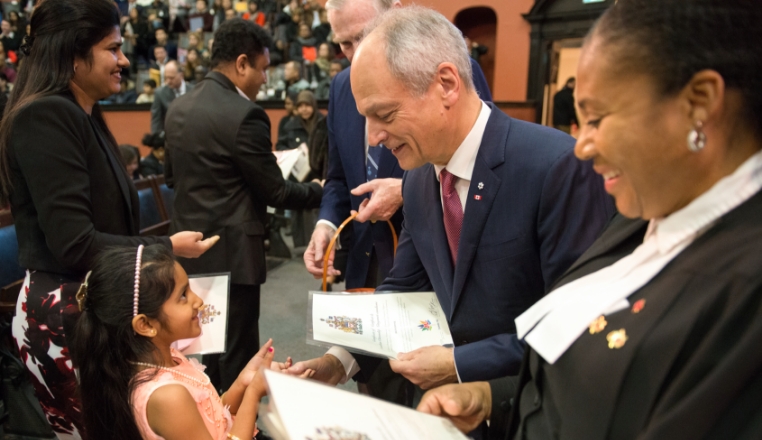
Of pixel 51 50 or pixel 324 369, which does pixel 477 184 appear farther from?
pixel 51 50

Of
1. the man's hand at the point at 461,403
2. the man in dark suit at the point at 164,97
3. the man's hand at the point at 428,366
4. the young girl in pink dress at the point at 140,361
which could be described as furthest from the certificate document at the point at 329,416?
the man in dark suit at the point at 164,97

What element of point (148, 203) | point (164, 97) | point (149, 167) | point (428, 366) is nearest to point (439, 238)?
point (428, 366)

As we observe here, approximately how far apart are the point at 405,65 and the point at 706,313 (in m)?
0.75

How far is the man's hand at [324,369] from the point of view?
1264 millimetres

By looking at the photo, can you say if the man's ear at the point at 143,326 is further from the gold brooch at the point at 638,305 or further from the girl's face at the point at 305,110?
the girl's face at the point at 305,110

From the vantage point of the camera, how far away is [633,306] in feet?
2.18

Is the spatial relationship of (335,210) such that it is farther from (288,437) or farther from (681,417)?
(681,417)

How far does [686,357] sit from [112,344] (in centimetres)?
132

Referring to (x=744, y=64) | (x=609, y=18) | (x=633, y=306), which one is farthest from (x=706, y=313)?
(x=609, y=18)

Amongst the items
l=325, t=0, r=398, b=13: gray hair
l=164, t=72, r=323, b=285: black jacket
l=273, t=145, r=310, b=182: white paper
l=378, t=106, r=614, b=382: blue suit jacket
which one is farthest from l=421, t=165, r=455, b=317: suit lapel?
l=273, t=145, r=310, b=182: white paper

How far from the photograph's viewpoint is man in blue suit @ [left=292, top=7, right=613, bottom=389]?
107 cm

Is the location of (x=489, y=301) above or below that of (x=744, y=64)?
below

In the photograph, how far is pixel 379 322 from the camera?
124 cm

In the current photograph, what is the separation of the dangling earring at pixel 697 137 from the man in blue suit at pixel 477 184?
0.47m
